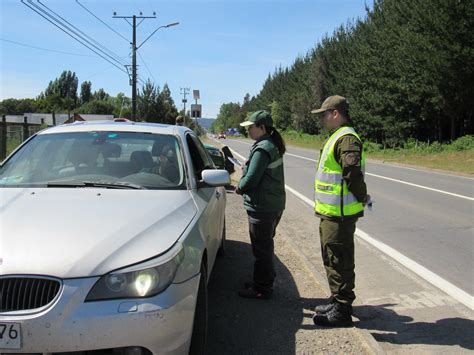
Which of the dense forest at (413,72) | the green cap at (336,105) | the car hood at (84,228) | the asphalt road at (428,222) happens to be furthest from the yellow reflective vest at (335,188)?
the dense forest at (413,72)

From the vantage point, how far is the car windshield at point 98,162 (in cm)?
404

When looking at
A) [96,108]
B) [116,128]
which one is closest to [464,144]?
[116,128]

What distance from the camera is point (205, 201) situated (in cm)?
423

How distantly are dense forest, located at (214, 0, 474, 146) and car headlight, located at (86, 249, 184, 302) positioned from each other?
2650 cm

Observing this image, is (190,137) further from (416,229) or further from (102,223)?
(416,229)

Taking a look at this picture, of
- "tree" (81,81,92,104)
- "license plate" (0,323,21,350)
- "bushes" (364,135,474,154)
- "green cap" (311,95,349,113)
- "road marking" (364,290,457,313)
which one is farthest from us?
"tree" (81,81,92,104)

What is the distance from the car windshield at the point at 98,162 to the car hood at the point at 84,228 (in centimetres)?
23

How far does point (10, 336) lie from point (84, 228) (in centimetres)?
72

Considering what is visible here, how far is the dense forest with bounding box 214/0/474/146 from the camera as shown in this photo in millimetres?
25953

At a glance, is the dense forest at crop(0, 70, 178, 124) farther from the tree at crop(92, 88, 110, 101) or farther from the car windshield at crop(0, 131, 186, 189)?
the car windshield at crop(0, 131, 186, 189)

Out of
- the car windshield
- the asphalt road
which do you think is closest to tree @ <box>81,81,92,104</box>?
the asphalt road

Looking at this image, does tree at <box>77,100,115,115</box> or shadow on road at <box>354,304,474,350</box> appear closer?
shadow on road at <box>354,304,474,350</box>

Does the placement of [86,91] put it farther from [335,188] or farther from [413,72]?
[335,188]

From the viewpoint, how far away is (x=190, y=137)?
519 cm
